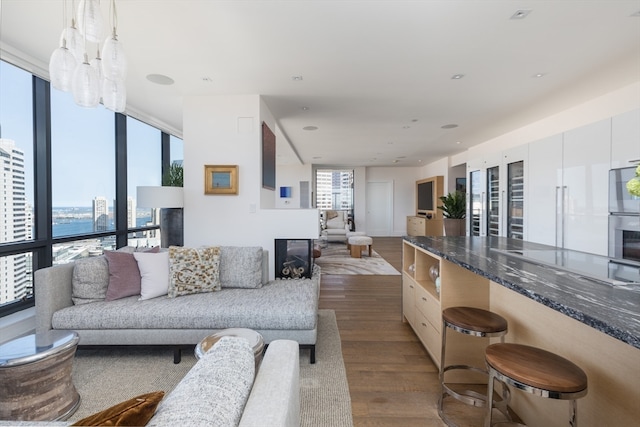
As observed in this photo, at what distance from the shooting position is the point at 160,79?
119 inches

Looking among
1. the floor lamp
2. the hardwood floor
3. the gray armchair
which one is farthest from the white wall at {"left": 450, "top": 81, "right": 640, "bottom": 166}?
the floor lamp

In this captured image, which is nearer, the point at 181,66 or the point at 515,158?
the point at 181,66

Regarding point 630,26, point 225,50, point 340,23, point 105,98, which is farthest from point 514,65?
point 105,98

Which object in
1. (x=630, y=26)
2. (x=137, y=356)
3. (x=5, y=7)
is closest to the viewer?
(x=5, y=7)

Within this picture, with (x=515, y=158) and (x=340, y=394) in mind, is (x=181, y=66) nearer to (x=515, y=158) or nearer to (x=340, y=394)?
(x=340, y=394)

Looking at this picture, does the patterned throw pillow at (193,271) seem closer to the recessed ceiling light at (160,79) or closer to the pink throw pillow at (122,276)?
the pink throw pillow at (122,276)

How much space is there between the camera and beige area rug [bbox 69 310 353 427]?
167 centimetres

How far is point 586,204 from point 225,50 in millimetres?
3644

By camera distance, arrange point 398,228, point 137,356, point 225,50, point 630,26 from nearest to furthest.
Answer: point 630,26, point 137,356, point 225,50, point 398,228

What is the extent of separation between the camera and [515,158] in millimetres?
3881

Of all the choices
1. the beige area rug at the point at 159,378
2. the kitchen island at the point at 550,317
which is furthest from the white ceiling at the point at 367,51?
the beige area rug at the point at 159,378

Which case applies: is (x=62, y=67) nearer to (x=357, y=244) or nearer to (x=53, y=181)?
(x=53, y=181)

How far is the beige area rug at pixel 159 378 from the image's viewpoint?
1.67 meters

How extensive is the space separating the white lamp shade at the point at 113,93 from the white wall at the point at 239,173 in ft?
5.30
